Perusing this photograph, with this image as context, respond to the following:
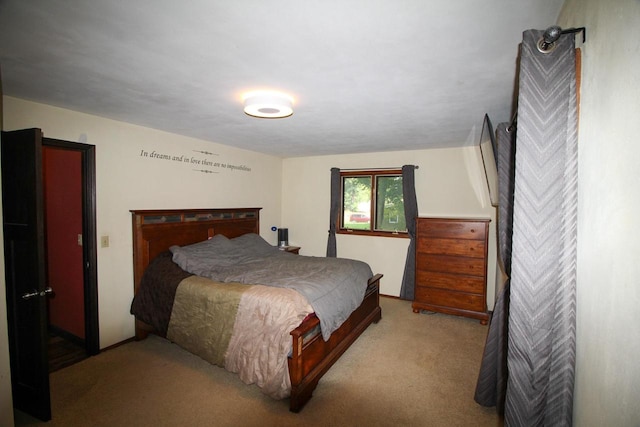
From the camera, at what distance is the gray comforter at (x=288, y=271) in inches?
100.0

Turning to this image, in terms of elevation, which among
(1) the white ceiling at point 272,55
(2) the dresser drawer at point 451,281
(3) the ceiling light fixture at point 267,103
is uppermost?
(1) the white ceiling at point 272,55

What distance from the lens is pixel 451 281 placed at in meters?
3.85

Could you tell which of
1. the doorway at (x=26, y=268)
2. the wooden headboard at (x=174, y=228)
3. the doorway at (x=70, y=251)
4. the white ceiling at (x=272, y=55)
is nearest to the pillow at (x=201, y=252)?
the wooden headboard at (x=174, y=228)

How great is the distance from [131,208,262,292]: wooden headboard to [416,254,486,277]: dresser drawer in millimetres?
2756

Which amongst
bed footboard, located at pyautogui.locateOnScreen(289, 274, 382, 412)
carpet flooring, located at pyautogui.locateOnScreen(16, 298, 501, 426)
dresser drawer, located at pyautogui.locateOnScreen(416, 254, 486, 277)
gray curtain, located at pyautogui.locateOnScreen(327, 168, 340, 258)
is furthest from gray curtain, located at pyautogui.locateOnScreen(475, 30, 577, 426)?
gray curtain, located at pyautogui.locateOnScreen(327, 168, 340, 258)

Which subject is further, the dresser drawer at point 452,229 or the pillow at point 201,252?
the dresser drawer at point 452,229

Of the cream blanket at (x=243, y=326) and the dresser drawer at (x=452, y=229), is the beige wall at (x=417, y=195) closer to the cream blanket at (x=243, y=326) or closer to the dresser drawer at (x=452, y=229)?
the dresser drawer at (x=452, y=229)

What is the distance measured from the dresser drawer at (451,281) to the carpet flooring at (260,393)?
2.65 ft

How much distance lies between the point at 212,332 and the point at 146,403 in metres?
0.65

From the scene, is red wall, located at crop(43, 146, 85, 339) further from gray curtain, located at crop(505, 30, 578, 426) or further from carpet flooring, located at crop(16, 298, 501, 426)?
gray curtain, located at crop(505, 30, 578, 426)

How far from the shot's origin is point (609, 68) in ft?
2.65

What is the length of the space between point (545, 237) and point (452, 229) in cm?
292

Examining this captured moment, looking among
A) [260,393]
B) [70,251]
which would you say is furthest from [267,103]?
[70,251]

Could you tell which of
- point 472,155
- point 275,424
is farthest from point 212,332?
point 472,155
